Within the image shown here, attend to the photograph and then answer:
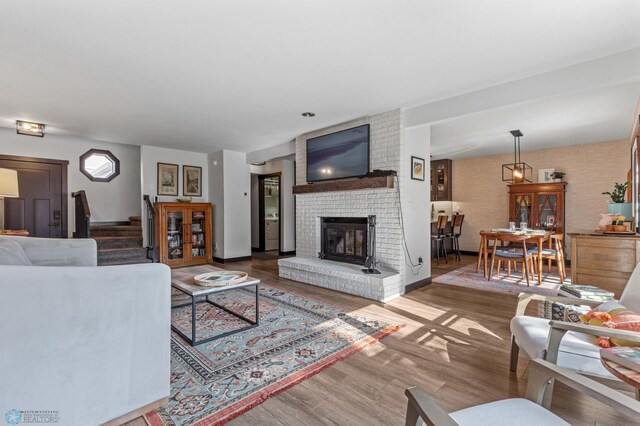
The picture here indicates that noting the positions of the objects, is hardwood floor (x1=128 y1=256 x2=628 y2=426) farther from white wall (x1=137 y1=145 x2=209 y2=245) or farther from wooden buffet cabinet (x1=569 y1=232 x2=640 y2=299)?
white wall (x1=137 y1=145 x2=209 y2=245)

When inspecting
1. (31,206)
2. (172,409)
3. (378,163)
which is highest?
(378,163)

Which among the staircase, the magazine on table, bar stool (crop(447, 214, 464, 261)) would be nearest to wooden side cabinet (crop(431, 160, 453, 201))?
A: bar stool (crop(447, 214, 464, 261))

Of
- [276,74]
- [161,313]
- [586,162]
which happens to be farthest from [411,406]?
[586,162]

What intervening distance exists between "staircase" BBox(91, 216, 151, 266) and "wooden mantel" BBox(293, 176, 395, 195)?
3052mm

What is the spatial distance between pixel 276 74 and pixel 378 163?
182cm

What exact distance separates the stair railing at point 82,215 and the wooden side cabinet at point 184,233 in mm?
1114

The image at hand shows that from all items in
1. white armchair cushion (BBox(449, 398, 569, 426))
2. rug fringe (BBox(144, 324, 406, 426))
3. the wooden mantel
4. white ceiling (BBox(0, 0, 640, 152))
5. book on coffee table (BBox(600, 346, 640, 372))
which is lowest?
rug fringe (BBox(144, 324, 406, 426))

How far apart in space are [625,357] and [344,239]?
143 inches

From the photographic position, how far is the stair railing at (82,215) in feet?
15.5

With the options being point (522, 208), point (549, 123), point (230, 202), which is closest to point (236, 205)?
point (230, 202)

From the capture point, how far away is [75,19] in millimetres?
2062

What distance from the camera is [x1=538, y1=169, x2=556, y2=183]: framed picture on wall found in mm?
6211

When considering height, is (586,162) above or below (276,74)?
below

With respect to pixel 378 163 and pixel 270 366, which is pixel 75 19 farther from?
pixel 378 163
